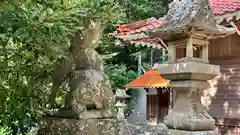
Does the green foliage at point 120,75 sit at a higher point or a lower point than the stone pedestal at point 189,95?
higher

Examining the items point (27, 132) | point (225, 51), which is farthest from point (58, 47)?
point (225, 51)

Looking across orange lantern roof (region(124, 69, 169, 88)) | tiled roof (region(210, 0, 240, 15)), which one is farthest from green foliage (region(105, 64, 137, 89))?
tiled roof (region(210, 0, 240, 15))

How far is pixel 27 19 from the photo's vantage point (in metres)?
2.17

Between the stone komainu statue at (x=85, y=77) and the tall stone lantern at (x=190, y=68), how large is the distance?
119cm

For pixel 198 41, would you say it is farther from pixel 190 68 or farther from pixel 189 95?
pixel 189 95

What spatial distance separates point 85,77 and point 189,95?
152 centimetres

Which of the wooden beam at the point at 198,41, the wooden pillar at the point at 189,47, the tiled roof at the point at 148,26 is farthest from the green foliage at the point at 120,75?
the wooden pillar at the point at 189,47

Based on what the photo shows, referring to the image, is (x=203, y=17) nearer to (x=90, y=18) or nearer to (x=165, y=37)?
(x=165, y=37)

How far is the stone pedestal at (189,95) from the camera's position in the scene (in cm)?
364

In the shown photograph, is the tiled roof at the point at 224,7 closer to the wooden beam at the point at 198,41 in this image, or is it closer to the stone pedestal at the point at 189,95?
the wooden beam at the point at 198,41

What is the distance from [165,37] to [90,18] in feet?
5.30

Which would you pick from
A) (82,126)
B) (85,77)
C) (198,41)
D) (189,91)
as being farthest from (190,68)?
(82,126)

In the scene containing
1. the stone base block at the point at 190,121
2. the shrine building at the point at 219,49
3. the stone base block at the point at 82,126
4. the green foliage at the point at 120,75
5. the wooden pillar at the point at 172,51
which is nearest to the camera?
the stone base block at the point at 82,126

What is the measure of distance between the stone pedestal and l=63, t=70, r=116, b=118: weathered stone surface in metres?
1.20
